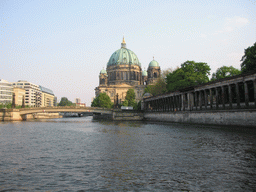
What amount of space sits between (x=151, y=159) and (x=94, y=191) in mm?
6217

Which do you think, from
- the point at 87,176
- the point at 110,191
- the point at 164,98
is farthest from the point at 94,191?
the point at 164,98

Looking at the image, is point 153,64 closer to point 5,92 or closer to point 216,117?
point 5,92

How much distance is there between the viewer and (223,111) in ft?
137

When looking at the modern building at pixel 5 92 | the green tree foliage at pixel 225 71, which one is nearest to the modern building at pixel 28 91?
the modern building at pixel 5 92

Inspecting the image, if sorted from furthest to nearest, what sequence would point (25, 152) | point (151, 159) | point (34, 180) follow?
point (25, 152), point (151, 159), point (34, 180)

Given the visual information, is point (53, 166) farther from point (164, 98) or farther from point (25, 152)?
point (164, 98)

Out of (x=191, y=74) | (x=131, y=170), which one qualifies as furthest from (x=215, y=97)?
(x=131, y=170)

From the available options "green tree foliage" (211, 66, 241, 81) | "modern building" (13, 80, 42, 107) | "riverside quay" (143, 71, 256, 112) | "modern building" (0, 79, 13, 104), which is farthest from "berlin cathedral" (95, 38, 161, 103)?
"green tree foliage" (211, 66, 241, 81)

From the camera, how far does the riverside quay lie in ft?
128

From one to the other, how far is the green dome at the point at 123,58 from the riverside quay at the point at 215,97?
83707mm

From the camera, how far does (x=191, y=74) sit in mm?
66688

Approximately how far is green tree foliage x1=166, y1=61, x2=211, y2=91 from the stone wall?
8.90 m

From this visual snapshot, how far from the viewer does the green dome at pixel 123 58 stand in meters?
177

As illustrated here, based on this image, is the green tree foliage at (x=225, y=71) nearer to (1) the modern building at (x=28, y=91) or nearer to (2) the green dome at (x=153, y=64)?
(2) the green dome at (x=153, y=64)
